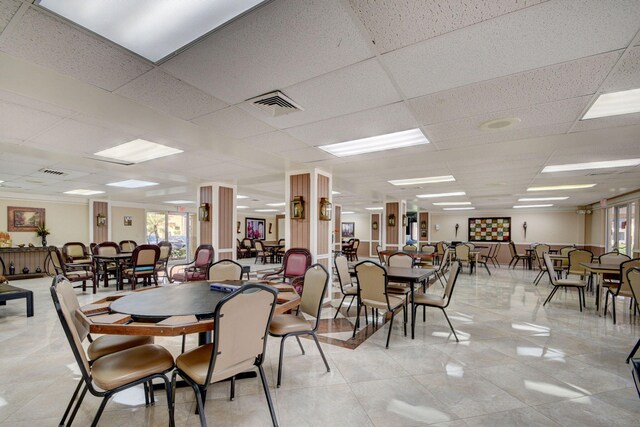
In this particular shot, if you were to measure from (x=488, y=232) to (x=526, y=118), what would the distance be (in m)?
13.2

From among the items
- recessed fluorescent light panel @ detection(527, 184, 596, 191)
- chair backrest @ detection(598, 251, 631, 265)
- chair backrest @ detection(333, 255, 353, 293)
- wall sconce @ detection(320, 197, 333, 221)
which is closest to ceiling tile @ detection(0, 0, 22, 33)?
chair backrest @ detection(333, 255, 353, 293)

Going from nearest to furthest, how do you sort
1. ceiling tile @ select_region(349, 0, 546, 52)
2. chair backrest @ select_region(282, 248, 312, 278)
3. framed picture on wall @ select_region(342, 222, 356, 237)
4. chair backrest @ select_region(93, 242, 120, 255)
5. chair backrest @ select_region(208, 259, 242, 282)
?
1. ceiling tile @ select_region(349, 0, 546, 52)
2. chair backrest @ select_region(208, 259, 242, 282)
3. chair backrest @ select_region(282, 248, 312, 278)
4. chair backrest @ select_region(93, 242, 120, 255)
5. framed picture on wall @ select_region(342, 222, 356, 237)

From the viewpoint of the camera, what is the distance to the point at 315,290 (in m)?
2.84

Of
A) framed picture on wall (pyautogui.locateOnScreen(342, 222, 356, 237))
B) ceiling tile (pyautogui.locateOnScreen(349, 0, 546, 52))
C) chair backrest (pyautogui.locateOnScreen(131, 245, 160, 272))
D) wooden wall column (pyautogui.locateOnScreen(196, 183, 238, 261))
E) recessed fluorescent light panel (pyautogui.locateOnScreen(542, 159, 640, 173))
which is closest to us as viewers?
ceiling tile (pyautogui.locateOnScreen(349, 0, 546, 52))

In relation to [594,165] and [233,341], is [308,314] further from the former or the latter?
[594,165]

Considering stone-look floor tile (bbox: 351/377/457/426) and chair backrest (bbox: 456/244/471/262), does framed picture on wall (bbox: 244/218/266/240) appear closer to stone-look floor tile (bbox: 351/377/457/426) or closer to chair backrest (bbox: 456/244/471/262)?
chair backrest (bbox: 456/244/471/262)

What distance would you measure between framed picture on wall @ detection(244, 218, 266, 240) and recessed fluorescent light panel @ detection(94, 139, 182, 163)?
11.8 meters

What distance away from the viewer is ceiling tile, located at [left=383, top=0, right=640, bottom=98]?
1448 mm

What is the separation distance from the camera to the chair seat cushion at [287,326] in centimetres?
246

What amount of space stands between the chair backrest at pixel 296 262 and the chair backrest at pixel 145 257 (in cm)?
313

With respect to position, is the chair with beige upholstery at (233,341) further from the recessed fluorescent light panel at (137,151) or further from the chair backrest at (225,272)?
the recessed fluorescent light panel at (137,151)

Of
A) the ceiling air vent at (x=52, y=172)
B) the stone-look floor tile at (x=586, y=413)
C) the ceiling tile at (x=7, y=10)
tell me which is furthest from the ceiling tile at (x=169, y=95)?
the ceiling air vent at (x=52, y=172)

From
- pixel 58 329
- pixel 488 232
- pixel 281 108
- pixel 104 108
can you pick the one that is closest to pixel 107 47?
pixel 104 108

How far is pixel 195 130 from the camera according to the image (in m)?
3.21
